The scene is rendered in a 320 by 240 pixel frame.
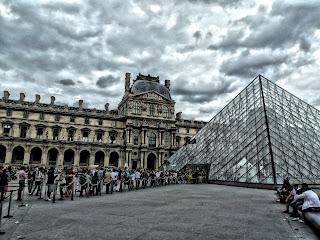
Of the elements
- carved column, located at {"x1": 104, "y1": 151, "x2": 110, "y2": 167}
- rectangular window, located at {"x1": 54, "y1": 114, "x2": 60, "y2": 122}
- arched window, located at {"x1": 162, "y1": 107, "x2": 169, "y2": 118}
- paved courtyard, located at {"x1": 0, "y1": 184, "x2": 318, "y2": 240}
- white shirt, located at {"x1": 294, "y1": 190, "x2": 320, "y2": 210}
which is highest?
arched window, located at {"x1": 162, "y1": 107, "x2": 169, "y2": 118}

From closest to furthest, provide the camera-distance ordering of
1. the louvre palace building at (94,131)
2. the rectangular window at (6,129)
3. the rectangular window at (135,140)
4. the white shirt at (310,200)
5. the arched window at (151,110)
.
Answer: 1. the white shirt at (310,200)
2. the rectangular window at (6,129)
3. the louvre palace building at (94,131)
4. the rectangular window at (135,140)
5. the arched window at (151,110)

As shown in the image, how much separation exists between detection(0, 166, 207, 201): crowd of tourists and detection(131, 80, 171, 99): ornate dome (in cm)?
3188

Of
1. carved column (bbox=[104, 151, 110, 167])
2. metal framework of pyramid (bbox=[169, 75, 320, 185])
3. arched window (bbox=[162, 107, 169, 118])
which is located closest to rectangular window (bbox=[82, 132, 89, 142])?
carved column (bbox=[104, 151, 110, 167])

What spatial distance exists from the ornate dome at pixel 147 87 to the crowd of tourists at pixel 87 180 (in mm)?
31876

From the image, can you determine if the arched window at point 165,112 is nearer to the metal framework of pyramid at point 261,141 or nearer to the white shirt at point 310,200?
the metal framework of pyramid at point 261,141

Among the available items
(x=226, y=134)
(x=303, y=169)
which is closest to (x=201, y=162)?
(x=226, y=134)

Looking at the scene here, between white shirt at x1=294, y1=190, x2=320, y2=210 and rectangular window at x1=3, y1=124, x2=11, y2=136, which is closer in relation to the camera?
white shirt at x1=294, y1=190, x2=320, y2=210

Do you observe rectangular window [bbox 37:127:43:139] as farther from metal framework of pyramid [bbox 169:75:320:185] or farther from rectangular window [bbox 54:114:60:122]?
metal framework of pyramid [bbox 169:75:320:185]

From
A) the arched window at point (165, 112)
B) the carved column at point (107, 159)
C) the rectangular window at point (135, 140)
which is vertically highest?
the arched window at point (165, 112)

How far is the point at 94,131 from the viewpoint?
52438mm

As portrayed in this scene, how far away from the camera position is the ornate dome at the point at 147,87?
57031 mm

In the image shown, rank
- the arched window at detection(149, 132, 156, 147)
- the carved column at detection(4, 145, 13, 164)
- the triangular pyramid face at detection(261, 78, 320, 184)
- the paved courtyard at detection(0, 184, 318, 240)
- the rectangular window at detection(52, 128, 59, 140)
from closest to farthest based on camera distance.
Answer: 1. the paved courtyard at detection(0, 184, 318, 240)
2. the triangular pyramid face at detection(261, 78, 320, 184)
3. the carved column at detection(4, 145, 13, 164)
4. the rectangular window at detection(52, 128, 59, 140)
5. the arched window at detection(149, 132, 156, 147)

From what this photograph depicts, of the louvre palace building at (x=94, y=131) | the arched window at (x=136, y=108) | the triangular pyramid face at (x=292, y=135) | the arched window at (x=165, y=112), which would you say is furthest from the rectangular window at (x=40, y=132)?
the triangular pyramid face at (x=292, y=135)

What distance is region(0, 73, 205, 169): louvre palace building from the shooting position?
4731cm
